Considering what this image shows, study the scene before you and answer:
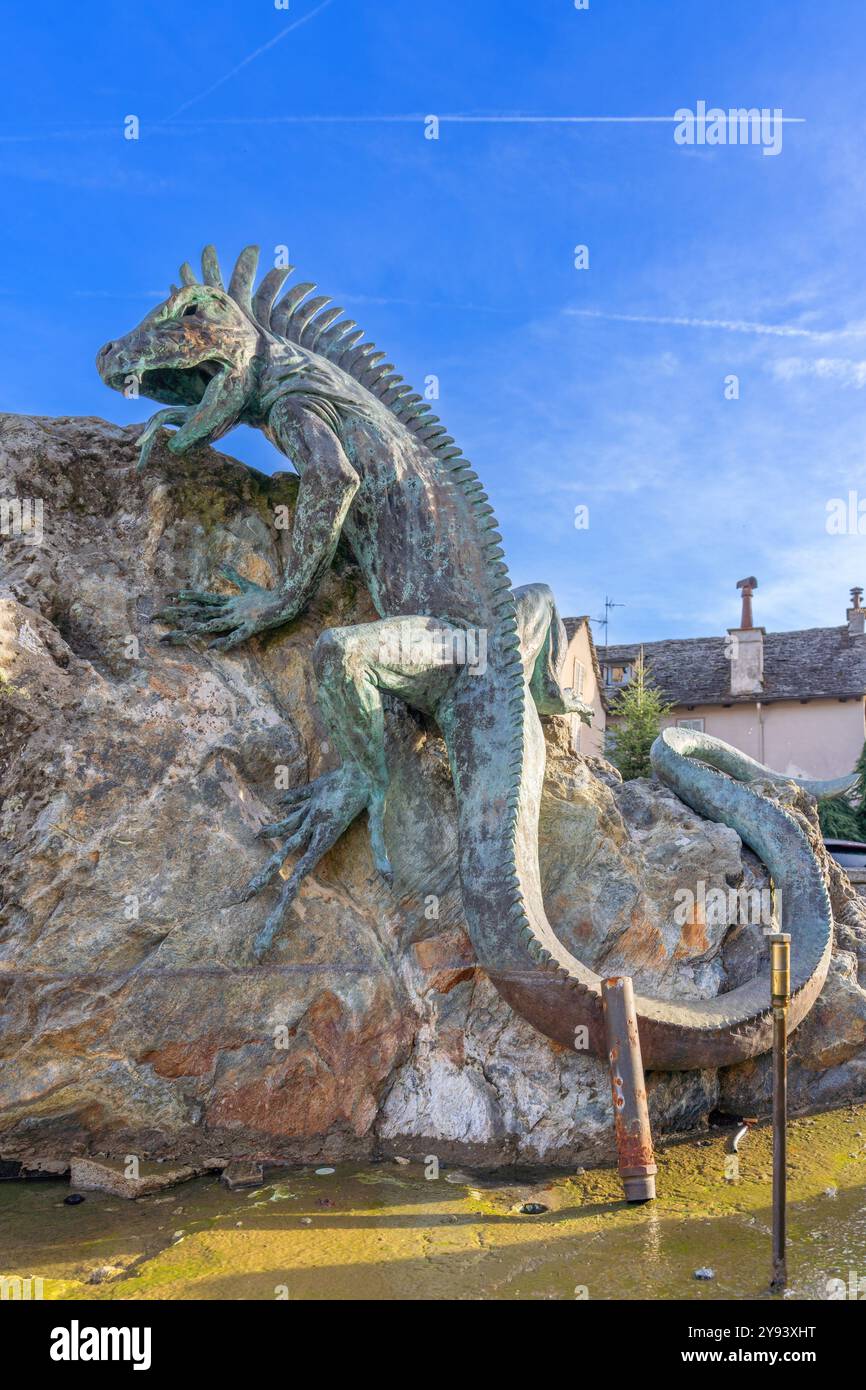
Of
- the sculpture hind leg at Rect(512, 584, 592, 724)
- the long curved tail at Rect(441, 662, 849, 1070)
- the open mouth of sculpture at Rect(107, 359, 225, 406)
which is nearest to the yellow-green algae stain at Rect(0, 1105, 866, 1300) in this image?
the long curved tail at Rect(441, 662, 849, 1070)

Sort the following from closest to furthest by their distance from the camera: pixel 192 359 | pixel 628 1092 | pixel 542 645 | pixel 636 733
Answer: pixel 628 1092
pixel 192 359
pixel 542 645
pixel 636 733

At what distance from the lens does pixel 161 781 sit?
4.20 metres

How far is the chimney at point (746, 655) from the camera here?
2553cm

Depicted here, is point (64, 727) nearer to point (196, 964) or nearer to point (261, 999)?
point (196, 964)

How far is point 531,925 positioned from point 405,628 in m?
1.37

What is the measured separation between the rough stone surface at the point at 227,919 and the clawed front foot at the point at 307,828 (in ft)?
0.26

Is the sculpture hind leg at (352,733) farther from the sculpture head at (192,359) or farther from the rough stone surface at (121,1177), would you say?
the sculpture head at (192,359)

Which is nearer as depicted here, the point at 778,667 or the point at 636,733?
the point at 636,733

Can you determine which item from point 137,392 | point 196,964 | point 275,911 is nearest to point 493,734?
point 275,911

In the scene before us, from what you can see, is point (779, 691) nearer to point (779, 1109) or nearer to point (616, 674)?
point (616, 674)

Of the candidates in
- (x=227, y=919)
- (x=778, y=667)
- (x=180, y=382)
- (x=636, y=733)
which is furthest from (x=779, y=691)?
(x=227, y=919)

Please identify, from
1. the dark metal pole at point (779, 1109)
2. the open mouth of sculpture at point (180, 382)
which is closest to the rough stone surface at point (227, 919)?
the open mouth of sculpture at point (180, 382)

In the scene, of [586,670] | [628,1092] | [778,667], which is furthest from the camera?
[778,667]

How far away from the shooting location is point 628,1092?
3.75 meters
